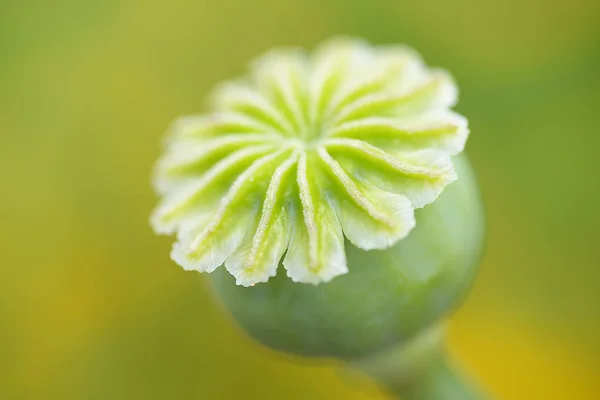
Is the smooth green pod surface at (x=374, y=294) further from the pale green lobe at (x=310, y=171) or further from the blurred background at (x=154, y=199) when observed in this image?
the blurred background at (x=154, y=199)

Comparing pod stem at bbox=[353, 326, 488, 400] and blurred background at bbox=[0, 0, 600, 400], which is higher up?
blurred background at bbox=[0, 0, 600, 400]

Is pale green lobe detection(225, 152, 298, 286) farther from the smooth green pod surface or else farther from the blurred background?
the blurred background

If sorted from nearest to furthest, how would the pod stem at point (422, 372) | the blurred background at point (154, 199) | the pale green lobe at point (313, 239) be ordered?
the pale green lobe at point (313, 239) < the pod stem at point (422, 372) < the blurred background at point (154, 199)

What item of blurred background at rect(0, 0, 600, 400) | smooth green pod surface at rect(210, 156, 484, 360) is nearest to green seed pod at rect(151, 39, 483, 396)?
smooth green pod surface at rect(210, 156, 484, 360)

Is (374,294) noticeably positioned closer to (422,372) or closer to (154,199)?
(422,372)

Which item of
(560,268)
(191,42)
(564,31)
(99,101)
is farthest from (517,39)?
(99,101)

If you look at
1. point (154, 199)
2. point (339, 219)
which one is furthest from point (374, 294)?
point (154, 199)

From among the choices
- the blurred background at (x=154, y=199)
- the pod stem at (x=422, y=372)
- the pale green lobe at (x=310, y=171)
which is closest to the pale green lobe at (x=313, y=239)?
the pale green lobe at (x=310, y=171)
